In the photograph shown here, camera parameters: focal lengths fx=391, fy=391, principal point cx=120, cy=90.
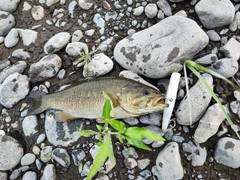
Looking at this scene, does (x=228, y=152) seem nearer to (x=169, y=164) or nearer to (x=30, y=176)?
(x=169, y=164)

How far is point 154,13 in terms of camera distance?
4.85m

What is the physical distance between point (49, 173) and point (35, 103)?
0.84m

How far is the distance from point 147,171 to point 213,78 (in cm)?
130

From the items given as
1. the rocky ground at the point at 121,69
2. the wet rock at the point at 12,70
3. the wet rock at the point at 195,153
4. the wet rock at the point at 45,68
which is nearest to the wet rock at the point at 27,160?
the rocky ground at the point at 121,69

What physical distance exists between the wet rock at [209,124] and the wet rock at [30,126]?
6.22 feet

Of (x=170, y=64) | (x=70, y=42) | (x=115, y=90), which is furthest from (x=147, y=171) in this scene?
Answer: (x=70, y=42)

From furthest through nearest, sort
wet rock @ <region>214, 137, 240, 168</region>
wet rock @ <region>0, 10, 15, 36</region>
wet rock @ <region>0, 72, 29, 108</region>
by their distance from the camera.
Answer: wet rock @ <region>0, 10, 15, 36</region>
wet rock @ <region>0, 72, 29, 108</region>
wet rock @ <region>214, 137, 240, 168</region>

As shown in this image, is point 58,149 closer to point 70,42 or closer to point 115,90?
point 115,90

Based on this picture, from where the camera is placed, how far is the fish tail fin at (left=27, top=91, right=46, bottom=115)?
4.62m

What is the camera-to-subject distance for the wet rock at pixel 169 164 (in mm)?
4125

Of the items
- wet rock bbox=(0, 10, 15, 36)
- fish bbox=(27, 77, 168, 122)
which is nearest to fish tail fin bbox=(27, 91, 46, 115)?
fish bbox=(27, 77, 168, 122)

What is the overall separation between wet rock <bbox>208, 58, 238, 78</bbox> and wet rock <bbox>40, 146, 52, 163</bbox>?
6.86ft

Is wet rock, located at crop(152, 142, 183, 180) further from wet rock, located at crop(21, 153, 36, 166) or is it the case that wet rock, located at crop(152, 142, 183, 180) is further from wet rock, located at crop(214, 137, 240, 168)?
wet rock, located at crop(21, 153, 36, 166)

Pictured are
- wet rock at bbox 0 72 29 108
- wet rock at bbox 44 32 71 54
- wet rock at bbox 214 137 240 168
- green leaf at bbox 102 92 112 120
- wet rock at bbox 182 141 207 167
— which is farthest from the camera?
wet rock at bbox 44 32 71 54
